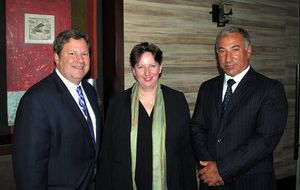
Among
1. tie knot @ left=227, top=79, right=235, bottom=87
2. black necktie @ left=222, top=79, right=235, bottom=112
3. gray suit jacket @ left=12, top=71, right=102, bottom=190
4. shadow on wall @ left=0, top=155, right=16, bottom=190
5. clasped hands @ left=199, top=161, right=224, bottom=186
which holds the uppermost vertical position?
tie knot @ left=227, top=79, right=235, bottom=87

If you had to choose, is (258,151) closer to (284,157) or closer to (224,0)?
(224,0)

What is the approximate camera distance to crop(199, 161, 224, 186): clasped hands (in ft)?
6.93

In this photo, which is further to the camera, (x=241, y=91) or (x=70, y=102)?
(x=241, y=91)

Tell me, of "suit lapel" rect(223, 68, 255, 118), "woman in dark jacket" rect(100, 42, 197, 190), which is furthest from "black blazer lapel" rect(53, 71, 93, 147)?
"suit lapel" rect(223, 68, 255, 118)

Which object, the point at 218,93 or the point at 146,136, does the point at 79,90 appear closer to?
the point at 146,136

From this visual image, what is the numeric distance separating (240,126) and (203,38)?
55.8 inches

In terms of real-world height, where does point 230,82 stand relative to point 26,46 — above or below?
below

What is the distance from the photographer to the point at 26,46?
2631mm

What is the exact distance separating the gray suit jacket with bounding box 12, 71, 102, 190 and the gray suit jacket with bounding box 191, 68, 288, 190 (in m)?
0.81

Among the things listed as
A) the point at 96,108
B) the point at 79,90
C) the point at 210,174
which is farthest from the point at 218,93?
the point at 79,90

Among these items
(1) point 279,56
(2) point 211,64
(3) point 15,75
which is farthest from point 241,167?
(1) point 279,56

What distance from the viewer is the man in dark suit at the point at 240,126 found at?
2074 millimetres

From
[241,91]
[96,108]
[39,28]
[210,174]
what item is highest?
[39,28]

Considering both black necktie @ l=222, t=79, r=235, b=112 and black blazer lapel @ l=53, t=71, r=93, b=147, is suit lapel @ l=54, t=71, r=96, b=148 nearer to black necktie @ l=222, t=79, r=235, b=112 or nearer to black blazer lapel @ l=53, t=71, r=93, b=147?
black blazer lapel @ l=53, t=71, r=93, b=147
